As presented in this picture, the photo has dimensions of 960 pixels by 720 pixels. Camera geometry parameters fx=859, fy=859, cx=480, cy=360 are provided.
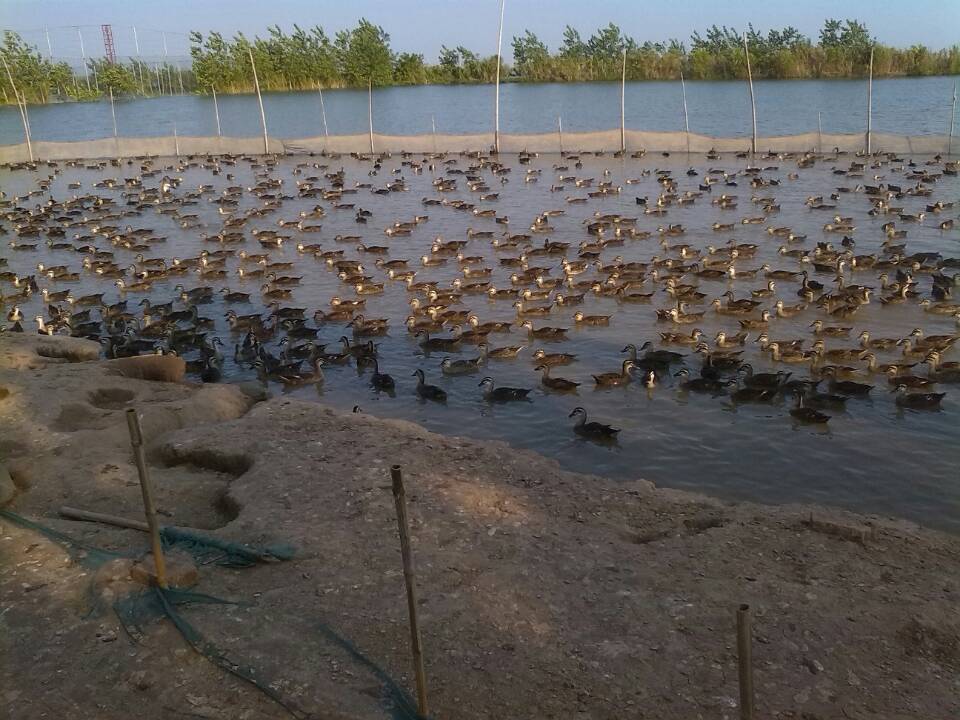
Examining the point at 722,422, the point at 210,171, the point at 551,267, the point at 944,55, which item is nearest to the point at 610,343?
the point at 722,422

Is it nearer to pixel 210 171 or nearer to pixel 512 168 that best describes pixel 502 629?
pixel 512 168

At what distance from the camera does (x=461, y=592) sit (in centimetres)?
703

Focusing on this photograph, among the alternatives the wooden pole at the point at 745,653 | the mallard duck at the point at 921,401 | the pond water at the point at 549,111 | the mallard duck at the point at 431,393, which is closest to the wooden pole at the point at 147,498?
the wooden pole at the point at 745,653

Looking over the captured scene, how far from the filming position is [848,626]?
22.2ft

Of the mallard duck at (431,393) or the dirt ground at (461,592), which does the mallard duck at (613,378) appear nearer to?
the mallard duck at (431,393)

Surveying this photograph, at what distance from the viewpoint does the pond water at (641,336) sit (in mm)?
10914

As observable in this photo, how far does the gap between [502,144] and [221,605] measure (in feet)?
122

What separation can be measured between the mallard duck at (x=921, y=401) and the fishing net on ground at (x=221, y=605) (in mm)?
9416

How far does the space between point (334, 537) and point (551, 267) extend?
14.3 metres

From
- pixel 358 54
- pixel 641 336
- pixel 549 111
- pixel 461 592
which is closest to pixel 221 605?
pixel 461 592

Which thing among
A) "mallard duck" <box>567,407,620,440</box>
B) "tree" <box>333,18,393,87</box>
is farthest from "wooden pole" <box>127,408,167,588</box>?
"tree" <box>333,18,393,87</box>

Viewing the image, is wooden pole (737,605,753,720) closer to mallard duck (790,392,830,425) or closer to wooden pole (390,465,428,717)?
wooden pole (390,465,428,717)

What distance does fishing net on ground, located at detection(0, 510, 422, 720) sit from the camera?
5.67m

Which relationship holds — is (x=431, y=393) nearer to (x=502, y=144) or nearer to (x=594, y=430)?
(x=594, y=430)
